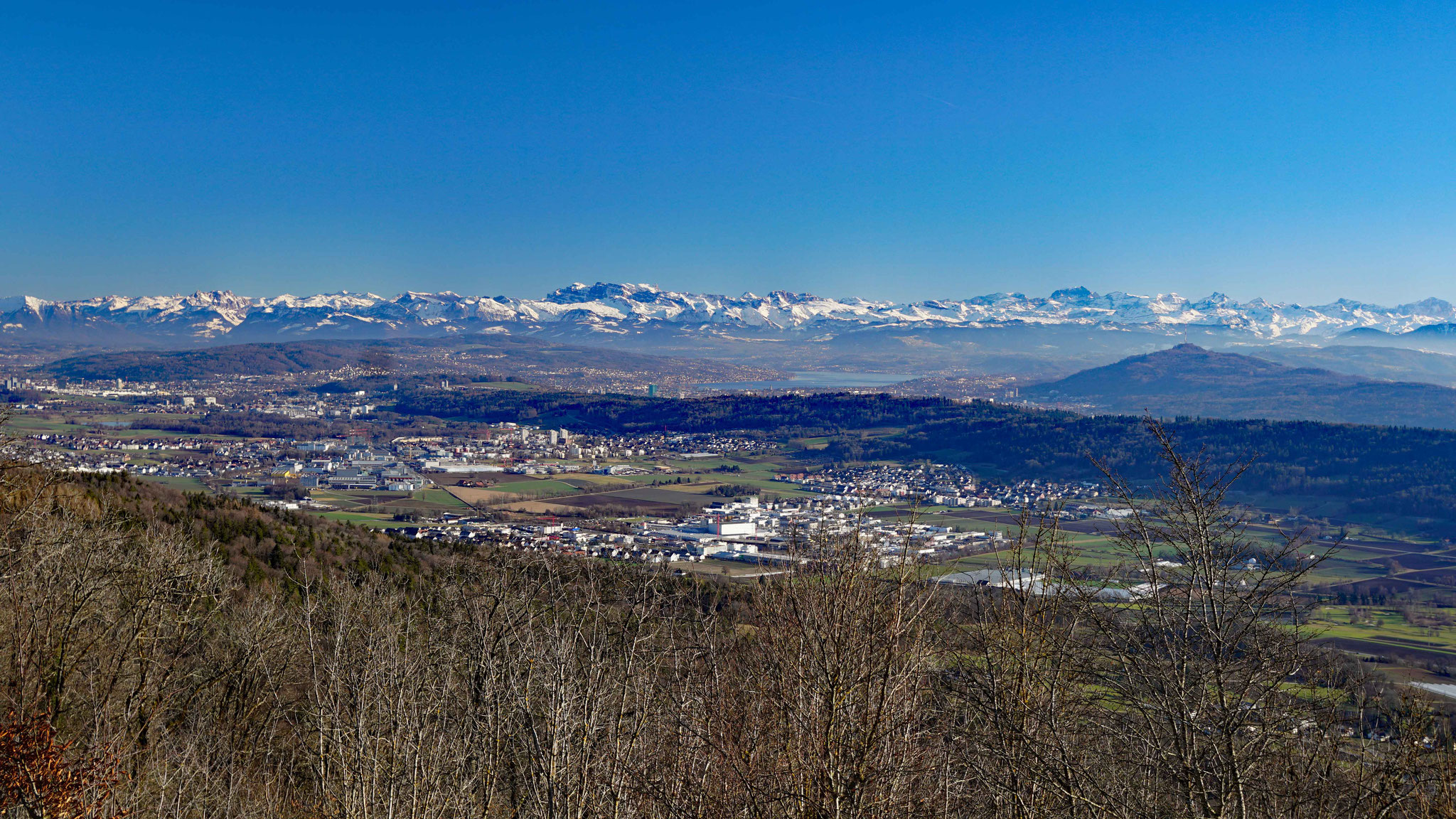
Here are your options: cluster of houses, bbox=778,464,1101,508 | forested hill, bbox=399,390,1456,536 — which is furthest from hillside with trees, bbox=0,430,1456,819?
cluster of houses, bbox=778,464,1101,508

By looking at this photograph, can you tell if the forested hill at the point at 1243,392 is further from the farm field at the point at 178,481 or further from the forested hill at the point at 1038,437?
the farm field at the point at 178,481

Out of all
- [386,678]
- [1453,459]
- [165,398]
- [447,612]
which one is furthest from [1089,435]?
[165,398]

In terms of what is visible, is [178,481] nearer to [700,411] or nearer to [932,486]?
[932,486]

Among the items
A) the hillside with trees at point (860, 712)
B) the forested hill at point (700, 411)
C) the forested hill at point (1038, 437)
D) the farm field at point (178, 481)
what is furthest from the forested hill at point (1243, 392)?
the hillside with trees at point (860, 712)

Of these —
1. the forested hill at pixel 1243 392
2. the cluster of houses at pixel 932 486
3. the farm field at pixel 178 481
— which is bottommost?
the cluster of houses at pixel 932 486

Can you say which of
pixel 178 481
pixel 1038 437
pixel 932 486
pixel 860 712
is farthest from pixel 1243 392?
pixel 860 712

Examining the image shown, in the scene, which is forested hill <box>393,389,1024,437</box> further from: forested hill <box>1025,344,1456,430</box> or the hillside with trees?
the hillside with trees

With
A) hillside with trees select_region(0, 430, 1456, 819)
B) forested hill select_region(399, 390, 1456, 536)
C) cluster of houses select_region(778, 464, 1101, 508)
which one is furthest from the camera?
cluster of houses select_region(778, 464, 1101, 508)

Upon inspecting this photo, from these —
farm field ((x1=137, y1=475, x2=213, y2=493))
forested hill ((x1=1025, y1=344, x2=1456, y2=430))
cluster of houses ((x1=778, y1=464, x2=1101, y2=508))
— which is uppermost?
forested hill ((x1=1025, y1=344, x2=1456, y2=430))
